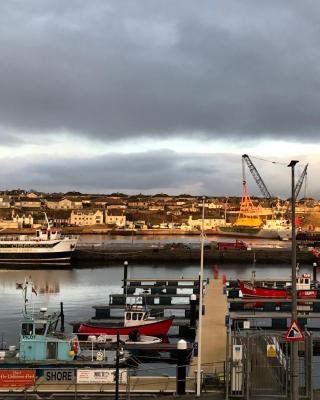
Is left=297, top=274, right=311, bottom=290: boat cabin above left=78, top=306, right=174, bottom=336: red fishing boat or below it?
above

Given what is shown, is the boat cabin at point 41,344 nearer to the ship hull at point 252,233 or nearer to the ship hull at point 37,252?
the ship hull at point 37,252

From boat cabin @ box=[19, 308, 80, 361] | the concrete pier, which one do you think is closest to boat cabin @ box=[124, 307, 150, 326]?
the concrete pier

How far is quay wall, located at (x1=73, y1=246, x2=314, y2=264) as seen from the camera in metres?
79.1

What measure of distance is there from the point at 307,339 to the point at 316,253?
67.1 metres

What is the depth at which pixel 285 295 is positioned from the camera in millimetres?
43312

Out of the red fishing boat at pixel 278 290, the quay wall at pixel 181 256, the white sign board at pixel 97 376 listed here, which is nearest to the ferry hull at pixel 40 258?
the quay wall at pixel 181 256

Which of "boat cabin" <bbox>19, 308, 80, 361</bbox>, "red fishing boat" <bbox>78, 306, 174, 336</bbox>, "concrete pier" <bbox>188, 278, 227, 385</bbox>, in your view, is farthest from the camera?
"red fishing boat" <bbox>78, 306, 174, 336</bbox>

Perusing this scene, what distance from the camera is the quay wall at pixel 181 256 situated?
79.1m

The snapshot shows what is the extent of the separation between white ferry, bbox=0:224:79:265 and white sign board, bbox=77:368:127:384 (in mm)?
56589

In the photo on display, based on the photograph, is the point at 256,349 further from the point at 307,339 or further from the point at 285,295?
the point at 285,295

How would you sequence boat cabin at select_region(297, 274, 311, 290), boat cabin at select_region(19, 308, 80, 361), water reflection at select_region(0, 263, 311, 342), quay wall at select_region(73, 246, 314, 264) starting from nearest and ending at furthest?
→ 1. boat cabin at select_region(19, 308, 80, 361)
2. water reflection at select_region(0, 263, 311, 342)
3. boat cabin at select_region(297, 274, 311, 290)
4. quay wall at select_region(73, 246, 314, 264)

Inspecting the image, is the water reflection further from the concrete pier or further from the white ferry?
the concrete pier

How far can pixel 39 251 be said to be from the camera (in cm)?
7544

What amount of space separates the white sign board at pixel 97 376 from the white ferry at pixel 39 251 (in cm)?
5659
